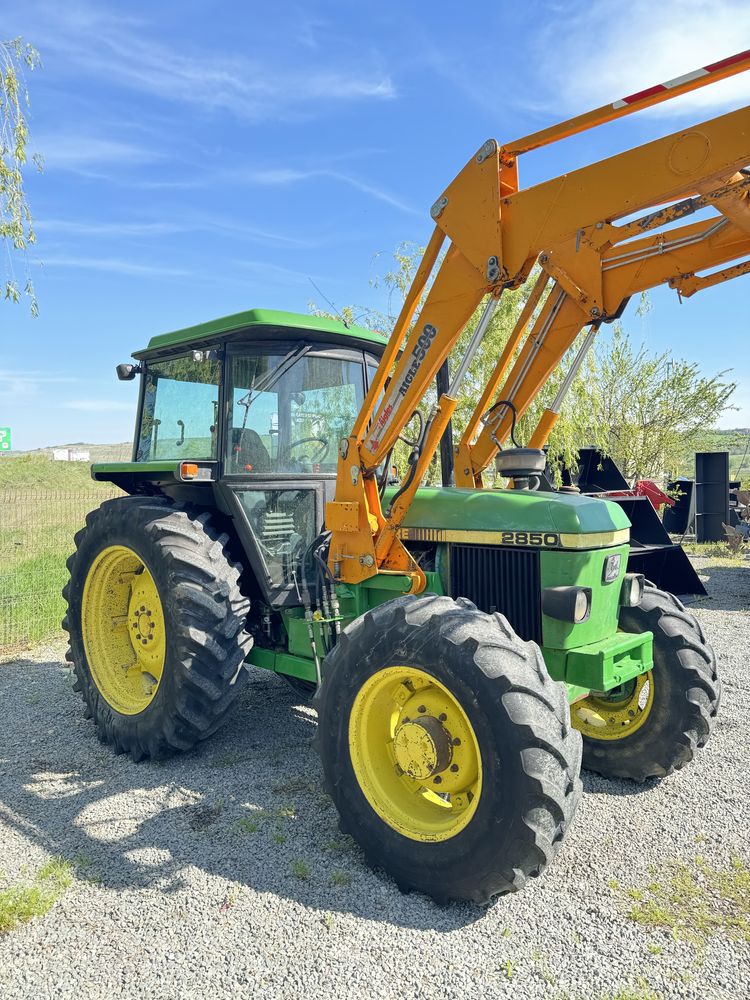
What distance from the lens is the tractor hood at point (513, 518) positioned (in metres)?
3.46

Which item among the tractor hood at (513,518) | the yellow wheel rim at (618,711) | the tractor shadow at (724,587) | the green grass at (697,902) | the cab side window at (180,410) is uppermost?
the cab side window at (180,410)

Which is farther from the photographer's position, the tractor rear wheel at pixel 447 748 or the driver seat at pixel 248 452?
the driver seat at pixel 248 452

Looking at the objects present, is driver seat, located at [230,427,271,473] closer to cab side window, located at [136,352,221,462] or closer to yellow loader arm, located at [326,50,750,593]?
cab side window, located at [136,352,221,462]

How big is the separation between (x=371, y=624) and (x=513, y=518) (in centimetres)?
97

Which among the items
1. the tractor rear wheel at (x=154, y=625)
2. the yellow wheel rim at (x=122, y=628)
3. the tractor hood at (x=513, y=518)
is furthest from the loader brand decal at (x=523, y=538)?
the yellow wheel rim at (x=122, y=628)

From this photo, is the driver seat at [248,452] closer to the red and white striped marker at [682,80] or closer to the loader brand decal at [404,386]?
the loader brand decal at [404,386]

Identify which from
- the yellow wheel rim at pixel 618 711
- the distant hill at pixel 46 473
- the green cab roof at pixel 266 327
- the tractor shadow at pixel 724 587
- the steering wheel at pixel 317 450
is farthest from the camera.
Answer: the distant hill at pixel 46 473

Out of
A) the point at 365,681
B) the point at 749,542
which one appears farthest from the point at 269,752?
the point at 749,542

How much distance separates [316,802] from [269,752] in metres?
0.75

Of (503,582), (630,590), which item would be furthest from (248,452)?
(630,590)

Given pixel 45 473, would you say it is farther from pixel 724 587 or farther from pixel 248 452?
pixel 248 452

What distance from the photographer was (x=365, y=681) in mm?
3152

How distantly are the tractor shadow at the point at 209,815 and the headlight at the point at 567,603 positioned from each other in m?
1.33

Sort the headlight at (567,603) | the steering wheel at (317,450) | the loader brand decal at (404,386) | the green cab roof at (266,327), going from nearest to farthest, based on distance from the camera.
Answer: the headlight at (567,603) < the loader brand decal at (404,386) < the green cab roof at (266,327) < the steering wheel at (317,450)
